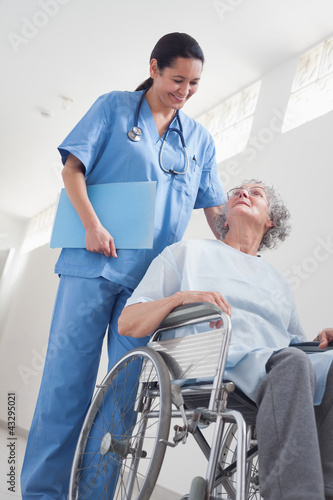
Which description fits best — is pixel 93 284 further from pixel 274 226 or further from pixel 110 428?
pixel 274 226

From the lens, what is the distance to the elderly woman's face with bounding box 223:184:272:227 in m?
1.67

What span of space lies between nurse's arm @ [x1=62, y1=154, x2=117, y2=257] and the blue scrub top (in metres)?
0.03

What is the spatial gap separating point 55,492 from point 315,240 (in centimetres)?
140

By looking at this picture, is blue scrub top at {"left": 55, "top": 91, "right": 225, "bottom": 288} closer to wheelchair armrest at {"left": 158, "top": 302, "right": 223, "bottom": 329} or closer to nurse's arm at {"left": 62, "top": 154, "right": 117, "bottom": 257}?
nurse's arm at {"left": 62, "top": 154, "right": 117, "bottom": 257}

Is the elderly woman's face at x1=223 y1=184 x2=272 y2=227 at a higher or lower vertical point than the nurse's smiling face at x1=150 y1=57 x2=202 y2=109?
lower

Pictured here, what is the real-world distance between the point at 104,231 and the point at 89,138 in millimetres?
307

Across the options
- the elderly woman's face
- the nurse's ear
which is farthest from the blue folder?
the nurse's ear

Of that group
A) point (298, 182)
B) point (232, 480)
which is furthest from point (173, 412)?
point (298, 182)

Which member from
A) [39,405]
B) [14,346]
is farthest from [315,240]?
[14,346]

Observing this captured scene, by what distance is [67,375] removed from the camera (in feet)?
5.00

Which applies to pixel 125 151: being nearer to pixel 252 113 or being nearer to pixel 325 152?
pixel 325 152

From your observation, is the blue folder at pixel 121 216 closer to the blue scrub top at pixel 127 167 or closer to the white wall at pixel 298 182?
the blue scrub top at pixel 127 167

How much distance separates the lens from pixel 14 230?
719 cm

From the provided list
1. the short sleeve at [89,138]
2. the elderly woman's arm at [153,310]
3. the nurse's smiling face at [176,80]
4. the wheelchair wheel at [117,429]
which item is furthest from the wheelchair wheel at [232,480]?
the nurse's smiling face at [176,80]
